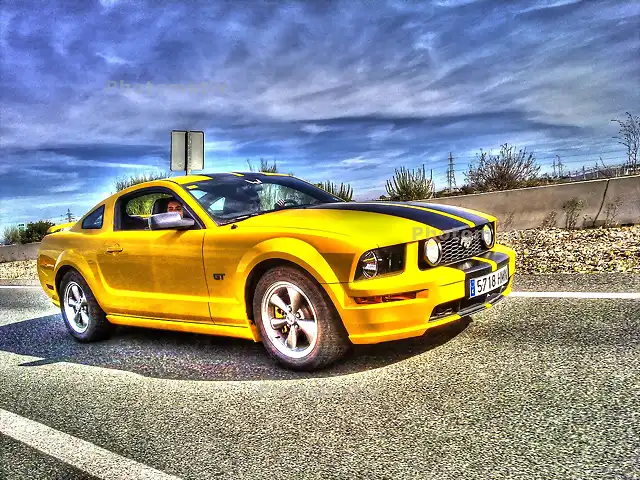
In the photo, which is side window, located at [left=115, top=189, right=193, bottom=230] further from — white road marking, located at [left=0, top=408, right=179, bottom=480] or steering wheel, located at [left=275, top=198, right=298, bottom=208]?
white road marking, located at [left=0, top=408, right=179, bottom=480]

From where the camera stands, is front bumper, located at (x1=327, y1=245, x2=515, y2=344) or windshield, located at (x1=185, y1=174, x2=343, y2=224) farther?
windshield, located at (x1=185, y1=174, x2=343, y2=224)

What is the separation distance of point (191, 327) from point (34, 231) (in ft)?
84.2

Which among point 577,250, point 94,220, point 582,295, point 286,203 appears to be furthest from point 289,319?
point 577,250

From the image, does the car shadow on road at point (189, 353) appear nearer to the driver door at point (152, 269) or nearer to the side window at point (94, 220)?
the driver door at point (152, 269)

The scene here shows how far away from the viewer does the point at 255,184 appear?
211 inches

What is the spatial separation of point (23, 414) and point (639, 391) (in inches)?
147

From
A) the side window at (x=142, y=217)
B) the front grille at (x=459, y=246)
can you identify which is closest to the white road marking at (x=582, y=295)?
the front grille at (x=459, y=246)

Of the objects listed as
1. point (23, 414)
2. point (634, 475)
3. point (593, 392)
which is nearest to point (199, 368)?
point (23, 414)

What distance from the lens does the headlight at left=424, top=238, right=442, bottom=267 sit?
13.1 ft

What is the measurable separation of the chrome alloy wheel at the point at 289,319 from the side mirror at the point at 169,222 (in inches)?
A: 39.8

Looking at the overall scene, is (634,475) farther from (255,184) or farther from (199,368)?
(255,184)

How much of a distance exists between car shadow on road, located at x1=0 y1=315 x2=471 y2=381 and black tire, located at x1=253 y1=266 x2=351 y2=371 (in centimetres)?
11

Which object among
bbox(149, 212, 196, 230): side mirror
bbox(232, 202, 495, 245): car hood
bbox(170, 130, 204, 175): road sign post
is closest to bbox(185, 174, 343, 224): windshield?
bbox(149, 212, 196, 230): side mirror

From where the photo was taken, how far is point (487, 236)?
184 inches
